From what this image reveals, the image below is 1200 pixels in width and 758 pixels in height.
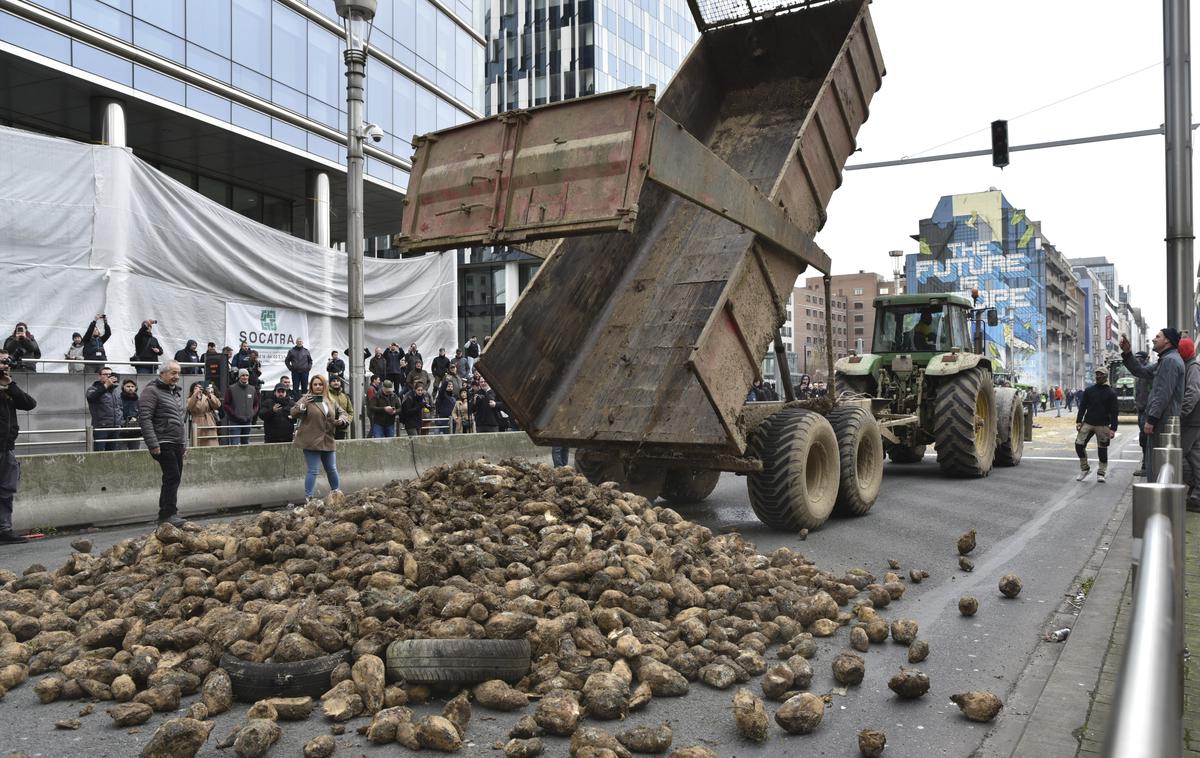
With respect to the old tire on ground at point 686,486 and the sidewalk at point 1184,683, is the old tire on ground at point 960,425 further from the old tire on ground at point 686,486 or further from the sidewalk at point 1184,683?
the sidewalk at point 1184,683

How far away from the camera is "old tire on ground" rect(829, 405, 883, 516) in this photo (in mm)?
8758

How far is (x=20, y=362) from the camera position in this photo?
11742mm

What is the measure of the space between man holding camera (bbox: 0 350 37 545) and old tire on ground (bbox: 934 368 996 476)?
38.7 ft

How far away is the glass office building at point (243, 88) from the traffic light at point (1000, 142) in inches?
731

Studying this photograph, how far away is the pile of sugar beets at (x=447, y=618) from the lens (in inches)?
148

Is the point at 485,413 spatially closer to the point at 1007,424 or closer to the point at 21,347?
the point at 21,347

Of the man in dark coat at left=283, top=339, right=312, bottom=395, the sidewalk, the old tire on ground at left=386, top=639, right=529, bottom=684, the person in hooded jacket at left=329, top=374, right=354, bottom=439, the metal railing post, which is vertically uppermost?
the man in dark coat at left=283, top=339, right=312, bottom=395

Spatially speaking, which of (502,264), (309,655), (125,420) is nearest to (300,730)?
(309,655)

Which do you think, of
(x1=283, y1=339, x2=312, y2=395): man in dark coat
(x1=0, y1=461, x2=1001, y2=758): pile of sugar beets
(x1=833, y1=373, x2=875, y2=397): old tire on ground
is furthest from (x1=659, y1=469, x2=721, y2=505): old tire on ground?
(x1=283, y1=339, x2=312, y2=395): man in dark coat

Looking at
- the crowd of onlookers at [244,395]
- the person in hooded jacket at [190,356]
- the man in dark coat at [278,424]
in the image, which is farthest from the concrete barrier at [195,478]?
the person in hooded jacket at [190,356]

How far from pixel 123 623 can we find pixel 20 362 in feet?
30.3

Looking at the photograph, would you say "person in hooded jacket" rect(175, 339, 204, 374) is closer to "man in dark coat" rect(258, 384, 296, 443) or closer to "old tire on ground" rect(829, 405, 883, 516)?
"man in dark coat" rect(258, 384, 296, 443)

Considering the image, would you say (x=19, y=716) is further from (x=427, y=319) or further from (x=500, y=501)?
(x=427, y=319)

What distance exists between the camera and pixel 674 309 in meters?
8.23
